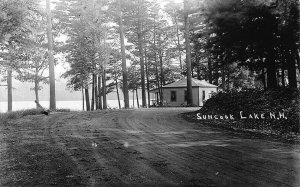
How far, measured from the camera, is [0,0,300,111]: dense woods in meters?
15.6

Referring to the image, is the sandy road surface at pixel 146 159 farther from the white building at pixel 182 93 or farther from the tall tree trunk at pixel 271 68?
the white building at pixel 182 93

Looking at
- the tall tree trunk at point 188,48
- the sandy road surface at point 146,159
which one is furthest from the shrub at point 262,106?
the tall tree trunk at point 188,48

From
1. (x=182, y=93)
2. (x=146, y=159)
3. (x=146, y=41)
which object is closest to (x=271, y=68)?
(x=146, y=159)

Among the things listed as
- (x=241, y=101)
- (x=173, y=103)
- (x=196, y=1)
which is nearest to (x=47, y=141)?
(x=241, y=101)

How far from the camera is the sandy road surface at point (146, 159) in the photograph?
18.1 feet

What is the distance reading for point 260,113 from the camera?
43.4 ft

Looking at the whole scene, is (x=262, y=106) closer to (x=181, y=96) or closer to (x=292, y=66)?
(x=292, y=66)

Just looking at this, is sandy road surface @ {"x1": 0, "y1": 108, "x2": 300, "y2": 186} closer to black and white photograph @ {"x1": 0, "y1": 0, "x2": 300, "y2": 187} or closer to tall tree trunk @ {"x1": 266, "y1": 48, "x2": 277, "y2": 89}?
black and white photograph @ {"x1": 0, "y1": 0, "x2": 300, "y2": 187}

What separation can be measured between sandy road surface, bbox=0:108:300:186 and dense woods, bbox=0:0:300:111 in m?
7.06

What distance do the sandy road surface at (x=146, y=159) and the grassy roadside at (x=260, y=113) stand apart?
1.52 meters

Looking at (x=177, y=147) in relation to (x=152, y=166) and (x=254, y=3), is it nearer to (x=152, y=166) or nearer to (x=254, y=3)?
(x=152, y=166)

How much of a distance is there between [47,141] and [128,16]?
29.6 metres

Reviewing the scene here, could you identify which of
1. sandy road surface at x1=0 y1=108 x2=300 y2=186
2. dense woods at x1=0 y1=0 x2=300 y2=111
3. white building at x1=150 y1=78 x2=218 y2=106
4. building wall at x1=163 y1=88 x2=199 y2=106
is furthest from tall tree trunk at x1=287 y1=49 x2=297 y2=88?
building wall at x1=163 y1=88 x2=199 y2=106

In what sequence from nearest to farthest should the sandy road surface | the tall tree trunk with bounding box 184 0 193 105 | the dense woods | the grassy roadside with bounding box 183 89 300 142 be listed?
the sandy road surface
the grassy roadside with bounding box 183 89 300 142
the dense woods
the tall tree trunk with bounding box 184 0 193 105
